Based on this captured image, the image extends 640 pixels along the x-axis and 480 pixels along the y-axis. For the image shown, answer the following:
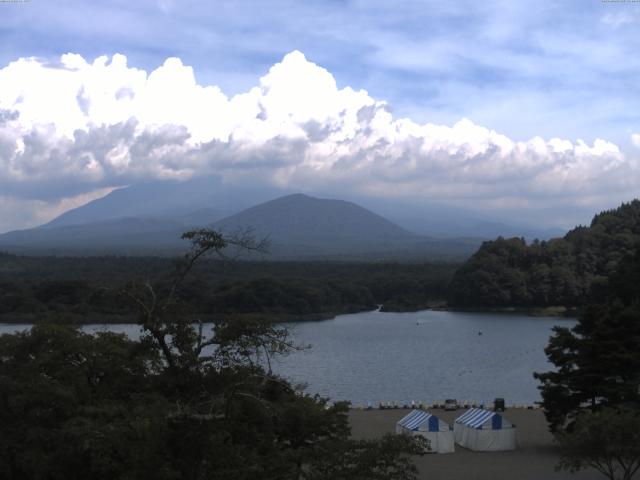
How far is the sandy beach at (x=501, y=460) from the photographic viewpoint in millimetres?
13102

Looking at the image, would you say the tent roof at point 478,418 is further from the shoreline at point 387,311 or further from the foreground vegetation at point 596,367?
the shoreline at point 387,311

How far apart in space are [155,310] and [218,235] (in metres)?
0.79

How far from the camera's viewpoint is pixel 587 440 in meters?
10.8

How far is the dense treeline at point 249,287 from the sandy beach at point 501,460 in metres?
12.8

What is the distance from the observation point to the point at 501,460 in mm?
14352

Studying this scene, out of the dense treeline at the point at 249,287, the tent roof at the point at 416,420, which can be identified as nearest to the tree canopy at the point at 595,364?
the tent roof at the point at 416,420

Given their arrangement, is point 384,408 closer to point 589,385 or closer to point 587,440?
point 589,385

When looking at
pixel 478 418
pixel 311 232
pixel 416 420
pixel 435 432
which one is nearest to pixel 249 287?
pixel 416 420

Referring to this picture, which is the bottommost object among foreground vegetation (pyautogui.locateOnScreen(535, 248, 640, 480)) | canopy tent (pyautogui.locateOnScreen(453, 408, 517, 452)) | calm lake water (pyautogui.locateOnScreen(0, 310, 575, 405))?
calm lake water (pyautogui.locateOnScreen(0, 310, 575, 405))

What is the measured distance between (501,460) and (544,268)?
42.1 meters

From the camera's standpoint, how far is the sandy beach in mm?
13102

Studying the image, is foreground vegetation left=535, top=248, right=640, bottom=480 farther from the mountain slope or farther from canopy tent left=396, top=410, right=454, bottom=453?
the mountain slope

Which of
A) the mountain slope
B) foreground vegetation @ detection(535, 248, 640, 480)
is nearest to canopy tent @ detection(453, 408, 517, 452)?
foreground vegetation @ detection(535, 248, 640, 480)

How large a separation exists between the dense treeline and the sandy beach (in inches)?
503
